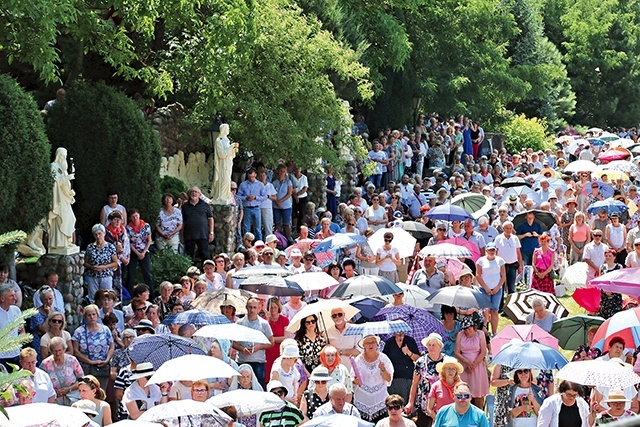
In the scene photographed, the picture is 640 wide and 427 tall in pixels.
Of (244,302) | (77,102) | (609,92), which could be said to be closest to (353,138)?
(77,102)

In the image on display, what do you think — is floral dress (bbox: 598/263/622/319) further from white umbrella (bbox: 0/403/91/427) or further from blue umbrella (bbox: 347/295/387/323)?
white umbrella (bbox: 0/403/91/427)

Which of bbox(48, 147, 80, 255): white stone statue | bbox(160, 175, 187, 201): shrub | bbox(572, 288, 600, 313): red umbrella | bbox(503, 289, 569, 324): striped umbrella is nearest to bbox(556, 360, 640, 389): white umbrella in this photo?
bbox(503, 289, 569, 324): striped umbrella

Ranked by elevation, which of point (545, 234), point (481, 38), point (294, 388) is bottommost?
point (294, 388)

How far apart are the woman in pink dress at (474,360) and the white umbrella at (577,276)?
575 centimetres

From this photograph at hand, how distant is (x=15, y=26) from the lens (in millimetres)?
18234

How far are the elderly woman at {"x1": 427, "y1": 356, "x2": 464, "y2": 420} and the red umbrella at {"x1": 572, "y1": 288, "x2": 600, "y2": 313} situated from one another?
6751mm

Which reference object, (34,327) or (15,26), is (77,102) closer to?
(15,26)

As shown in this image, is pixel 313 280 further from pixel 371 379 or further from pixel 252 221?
pixel 252 221

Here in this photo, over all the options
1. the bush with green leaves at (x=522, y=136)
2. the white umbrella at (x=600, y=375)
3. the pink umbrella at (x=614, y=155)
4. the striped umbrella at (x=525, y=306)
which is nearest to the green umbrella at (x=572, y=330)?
the striped umbrella at (x=525, y=306)

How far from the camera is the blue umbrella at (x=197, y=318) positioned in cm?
1398

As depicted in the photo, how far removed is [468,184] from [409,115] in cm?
632

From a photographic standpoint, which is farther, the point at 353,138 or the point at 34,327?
the point at 353,138

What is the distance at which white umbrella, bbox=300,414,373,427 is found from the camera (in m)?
10.5

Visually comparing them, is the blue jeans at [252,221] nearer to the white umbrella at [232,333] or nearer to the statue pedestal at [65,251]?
the statue pedestal at [65,251]
